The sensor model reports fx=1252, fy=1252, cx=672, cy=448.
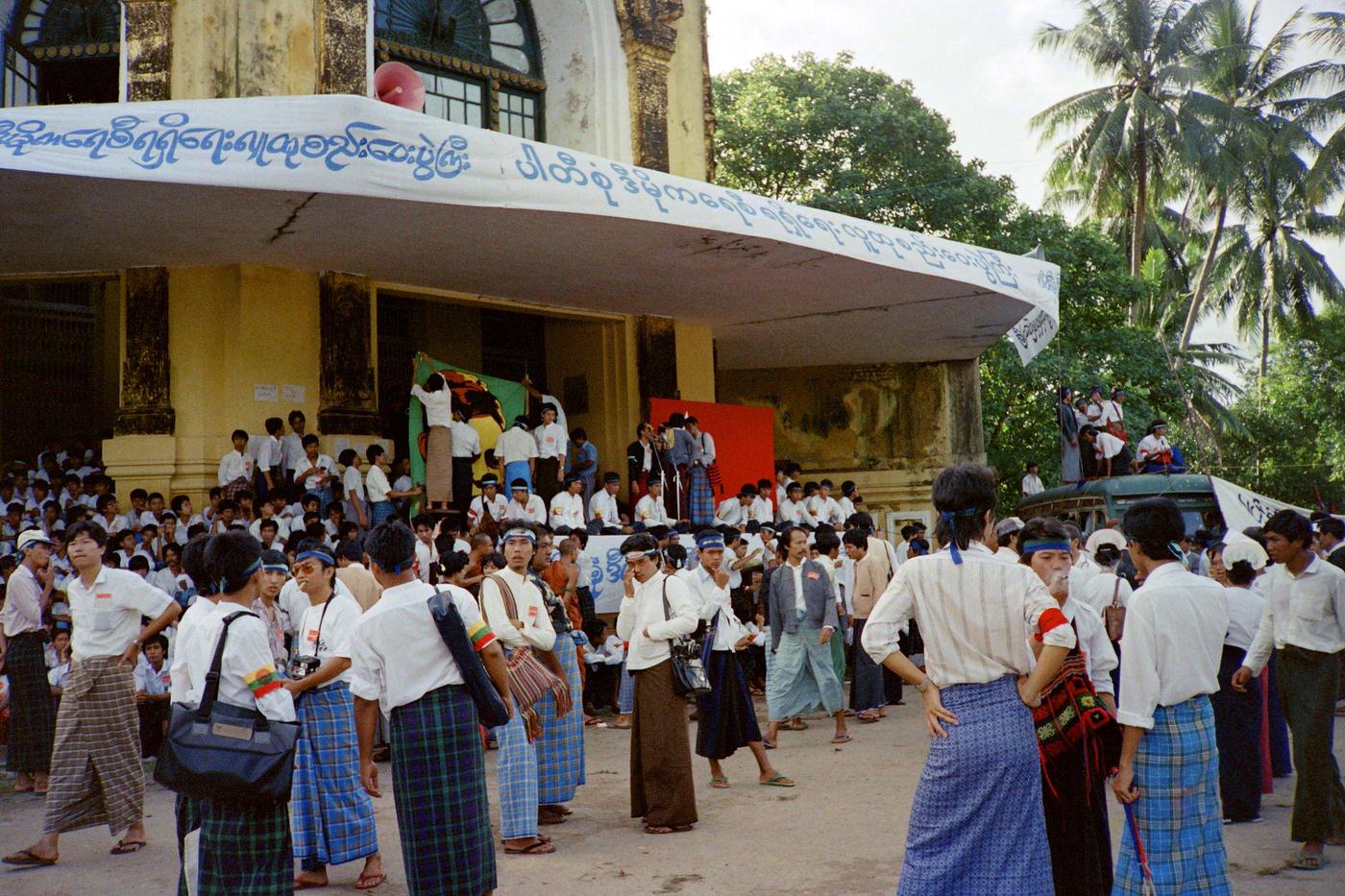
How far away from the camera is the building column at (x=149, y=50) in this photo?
41.0ft

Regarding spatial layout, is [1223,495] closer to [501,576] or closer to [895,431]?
[895,431]

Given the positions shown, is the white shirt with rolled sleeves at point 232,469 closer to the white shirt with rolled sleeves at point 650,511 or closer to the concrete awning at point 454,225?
the concrete awning at point 454,225

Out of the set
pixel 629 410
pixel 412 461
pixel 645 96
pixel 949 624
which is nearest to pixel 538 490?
pixel 629 410

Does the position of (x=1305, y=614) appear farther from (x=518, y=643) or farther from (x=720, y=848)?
(x=518, y=643)

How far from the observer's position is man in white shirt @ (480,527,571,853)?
259 inches

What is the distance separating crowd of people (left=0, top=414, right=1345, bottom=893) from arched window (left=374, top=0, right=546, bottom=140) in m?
5.86

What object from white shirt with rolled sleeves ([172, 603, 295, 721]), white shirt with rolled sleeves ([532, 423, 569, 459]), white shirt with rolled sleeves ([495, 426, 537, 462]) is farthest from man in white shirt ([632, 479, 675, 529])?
white shirt with rolled sleeves ([172, 603, 295, 721])

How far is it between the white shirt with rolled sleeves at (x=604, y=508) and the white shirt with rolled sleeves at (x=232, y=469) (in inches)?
147

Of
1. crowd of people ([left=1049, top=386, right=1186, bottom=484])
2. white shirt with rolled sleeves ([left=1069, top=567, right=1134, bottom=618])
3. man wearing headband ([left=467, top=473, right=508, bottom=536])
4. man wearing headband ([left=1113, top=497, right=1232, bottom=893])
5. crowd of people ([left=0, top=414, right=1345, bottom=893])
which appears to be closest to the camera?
crowd of people ([left=0, top=414, right=1345, bottom=893])

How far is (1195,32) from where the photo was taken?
30250 millimetres

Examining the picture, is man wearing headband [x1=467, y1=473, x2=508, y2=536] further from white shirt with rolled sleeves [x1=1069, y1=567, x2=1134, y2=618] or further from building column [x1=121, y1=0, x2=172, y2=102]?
white shirt with rolled sleeves [x1=1069, y1=567, x2=1134, y2=618]

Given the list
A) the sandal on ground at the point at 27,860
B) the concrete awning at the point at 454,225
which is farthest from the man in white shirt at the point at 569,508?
the sandal on ground at the point at 27,860

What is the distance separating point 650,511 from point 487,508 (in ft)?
7.67

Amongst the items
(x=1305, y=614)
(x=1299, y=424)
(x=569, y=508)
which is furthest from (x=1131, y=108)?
(x=1305, y=614)
